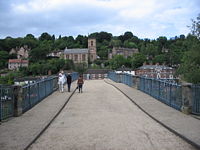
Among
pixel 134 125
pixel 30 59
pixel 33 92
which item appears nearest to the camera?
pixel 134 125

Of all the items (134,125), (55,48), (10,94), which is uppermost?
(55,48)

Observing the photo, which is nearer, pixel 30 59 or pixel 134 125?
pixel 134 125

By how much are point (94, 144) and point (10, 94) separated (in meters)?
4.88

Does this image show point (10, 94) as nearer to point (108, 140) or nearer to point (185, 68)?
point (108, 140)

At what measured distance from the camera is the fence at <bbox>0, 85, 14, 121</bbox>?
9.87m

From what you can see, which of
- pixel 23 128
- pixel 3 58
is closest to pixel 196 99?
pixel 23 128

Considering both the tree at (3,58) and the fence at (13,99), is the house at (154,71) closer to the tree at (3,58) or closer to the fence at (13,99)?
the tree at (3,58)

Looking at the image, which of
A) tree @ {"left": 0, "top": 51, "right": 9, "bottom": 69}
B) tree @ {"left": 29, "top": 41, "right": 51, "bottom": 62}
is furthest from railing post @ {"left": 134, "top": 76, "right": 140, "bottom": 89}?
tree @ {"left": 29, "top": 41, "right": 51, "bottom": 62}

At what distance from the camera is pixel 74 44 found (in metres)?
173

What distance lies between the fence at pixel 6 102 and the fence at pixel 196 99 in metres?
6.94

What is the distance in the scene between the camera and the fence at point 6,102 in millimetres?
9867

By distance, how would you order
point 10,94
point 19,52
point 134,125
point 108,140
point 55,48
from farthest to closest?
point 55,48, point 19,52, point 10,94, point 134,125, point 108,140

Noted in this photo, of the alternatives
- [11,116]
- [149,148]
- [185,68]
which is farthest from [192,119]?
[185,68]

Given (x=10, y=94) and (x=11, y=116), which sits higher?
(x=10, y=94)
